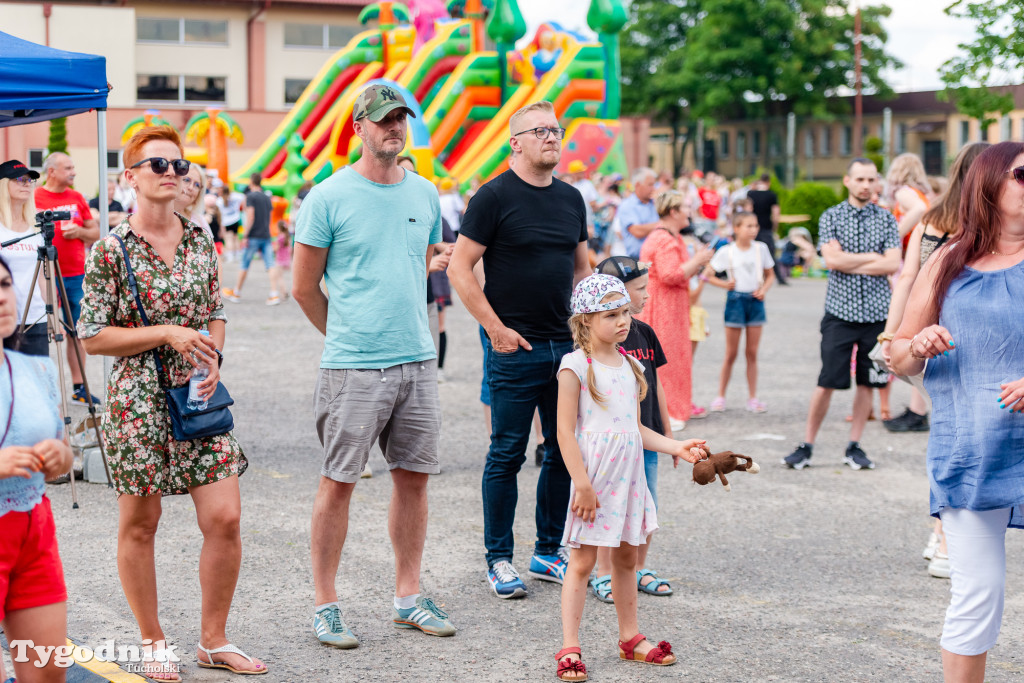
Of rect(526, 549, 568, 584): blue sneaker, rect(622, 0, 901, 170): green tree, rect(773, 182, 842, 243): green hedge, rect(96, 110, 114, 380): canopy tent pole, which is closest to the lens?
rect(526, 549, 568, 584): blue sneaker

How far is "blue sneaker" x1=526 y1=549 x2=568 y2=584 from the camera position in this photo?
5.36m

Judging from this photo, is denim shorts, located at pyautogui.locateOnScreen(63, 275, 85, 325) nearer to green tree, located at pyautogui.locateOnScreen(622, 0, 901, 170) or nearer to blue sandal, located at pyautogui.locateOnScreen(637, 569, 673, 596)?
blue sandal, located at pyautogui.locateOnScreen(637, 569, 673, 596)

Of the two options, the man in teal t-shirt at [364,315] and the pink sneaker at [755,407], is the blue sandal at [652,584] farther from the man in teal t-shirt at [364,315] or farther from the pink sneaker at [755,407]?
the pink sneaker at [755,407]

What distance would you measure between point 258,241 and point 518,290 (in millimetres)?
13806

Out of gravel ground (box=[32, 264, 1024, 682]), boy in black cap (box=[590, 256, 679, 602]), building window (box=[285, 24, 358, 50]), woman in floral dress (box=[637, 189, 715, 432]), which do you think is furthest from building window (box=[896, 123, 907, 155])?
boy in black cap (box=[590, 256, 679, 602])

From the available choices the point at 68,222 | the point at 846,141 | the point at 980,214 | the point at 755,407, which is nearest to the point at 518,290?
the point at 980,214

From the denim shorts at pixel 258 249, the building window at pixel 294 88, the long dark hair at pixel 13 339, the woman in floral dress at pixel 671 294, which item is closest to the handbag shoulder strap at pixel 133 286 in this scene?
the long dark hair at pixel 13 339

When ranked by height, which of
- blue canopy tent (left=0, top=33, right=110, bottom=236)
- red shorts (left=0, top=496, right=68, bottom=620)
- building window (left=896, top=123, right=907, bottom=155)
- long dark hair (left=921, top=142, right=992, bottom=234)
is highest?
building window (left=896, top=123, right=907, bottom=155)

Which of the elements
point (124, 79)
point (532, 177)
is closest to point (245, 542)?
point (532, 177)

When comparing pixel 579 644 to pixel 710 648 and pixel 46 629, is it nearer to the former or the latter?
pixel 710 648

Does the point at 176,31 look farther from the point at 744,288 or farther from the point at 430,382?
the point at 430,382

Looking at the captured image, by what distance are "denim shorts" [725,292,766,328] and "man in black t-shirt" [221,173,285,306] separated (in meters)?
9.84

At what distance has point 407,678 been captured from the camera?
4211 millimetres

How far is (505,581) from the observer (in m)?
5.16
